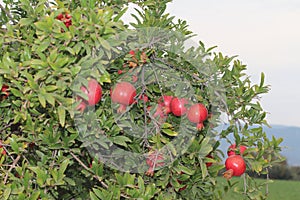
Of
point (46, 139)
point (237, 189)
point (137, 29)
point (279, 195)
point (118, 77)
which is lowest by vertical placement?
point (279, 195)

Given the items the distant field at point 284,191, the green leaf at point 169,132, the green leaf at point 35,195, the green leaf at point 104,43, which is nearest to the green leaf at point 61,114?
the green leaf at point 104,43

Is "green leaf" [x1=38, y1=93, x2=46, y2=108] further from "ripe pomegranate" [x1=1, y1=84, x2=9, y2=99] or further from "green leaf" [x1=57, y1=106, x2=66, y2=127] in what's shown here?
"ripe pomegranate" [x1=1, y1=84, x2=9, y2=99]

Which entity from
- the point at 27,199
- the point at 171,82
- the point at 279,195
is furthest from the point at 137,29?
the point at 279,195

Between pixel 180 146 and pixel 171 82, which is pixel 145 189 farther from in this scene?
pixel 171 82

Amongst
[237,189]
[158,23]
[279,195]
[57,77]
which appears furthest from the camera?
[279,195]

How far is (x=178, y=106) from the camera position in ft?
6.48

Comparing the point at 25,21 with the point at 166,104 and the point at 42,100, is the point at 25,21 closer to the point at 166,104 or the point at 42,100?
the point at 42,100

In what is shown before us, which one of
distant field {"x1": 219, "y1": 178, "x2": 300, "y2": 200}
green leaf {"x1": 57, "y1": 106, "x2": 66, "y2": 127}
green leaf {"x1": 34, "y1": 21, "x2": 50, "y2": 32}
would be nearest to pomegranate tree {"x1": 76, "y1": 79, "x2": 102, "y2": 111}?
green leaf {"x1": 57, "y1": 106, "x2": 66, "y2": 127}

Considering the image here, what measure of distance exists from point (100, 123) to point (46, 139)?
214mm

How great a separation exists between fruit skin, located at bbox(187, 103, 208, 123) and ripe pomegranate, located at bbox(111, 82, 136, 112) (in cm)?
24

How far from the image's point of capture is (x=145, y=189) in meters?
1.99

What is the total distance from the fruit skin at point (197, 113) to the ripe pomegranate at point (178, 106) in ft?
0.09

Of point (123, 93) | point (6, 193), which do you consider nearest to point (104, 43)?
point (123, 93)

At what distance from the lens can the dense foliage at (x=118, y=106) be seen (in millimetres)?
1697
